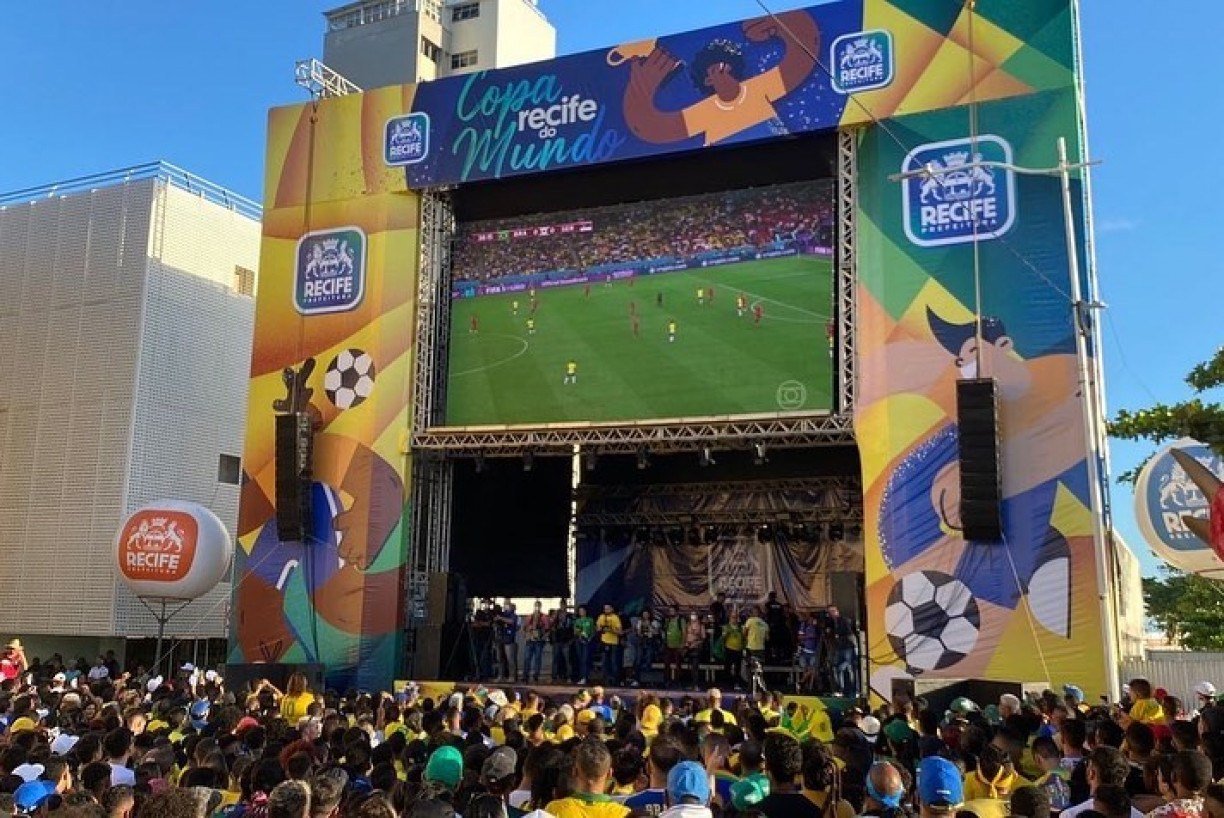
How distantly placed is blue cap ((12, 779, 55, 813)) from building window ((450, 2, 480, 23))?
148ft

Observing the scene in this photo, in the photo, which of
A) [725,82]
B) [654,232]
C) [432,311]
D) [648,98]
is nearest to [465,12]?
[432,311]

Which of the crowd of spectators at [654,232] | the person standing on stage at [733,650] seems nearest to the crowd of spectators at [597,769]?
the crowd of spectators at [654,232]

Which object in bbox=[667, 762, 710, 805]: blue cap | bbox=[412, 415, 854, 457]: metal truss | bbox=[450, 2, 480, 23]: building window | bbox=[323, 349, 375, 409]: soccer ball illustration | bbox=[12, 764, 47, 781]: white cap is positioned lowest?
bbox=[12, 764, 47, 781]: white cap

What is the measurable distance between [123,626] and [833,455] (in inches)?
506

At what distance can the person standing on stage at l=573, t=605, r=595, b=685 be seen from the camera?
17922 millimetres

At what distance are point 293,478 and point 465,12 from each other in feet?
111

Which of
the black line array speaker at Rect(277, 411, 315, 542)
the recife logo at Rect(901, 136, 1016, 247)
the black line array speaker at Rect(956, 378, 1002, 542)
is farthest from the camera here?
the black line array speaker at Rect(277, 411, 315, 542)

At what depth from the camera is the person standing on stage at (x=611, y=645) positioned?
1789 centimetres

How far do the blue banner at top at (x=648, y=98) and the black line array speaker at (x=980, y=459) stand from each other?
433 cm

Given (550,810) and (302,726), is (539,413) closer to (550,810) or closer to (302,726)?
(302,726)

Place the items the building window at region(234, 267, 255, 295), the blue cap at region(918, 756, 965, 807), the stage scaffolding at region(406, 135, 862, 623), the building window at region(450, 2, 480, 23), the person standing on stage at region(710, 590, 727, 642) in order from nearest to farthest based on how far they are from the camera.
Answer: the blue cap at region(918, 756, 965, 807) < the stage scaffolding at region(406, 135, 862, 623) < the person standing on stage at region(710, 590, 727, 642) < the building window at region(234, 267, 255, 295) < the building window at region(450, 2, 480, 23)

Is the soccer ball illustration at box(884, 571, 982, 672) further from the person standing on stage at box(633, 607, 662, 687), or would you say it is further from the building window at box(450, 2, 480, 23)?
the building window at box(450, 2, 480, 23)

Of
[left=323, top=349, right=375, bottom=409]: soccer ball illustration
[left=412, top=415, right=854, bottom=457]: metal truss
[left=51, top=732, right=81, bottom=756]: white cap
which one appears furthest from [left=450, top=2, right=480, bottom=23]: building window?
[left=51, top=732, right=81, bottom=756]: white cap

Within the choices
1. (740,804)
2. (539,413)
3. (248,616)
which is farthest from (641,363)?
(740,804)
